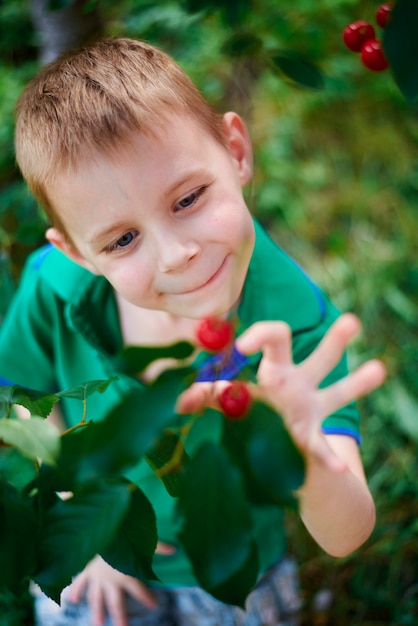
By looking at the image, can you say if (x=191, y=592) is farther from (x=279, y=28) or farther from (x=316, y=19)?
(x=316, y=19)

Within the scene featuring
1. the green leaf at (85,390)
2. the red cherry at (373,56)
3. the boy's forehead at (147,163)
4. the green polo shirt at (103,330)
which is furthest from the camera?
the green polo shirt at (103,330)

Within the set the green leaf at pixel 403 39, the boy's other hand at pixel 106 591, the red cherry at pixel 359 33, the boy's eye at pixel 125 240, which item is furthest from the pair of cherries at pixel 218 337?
the boy's other hand at pixel 106 591

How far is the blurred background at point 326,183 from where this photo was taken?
1.47 meters

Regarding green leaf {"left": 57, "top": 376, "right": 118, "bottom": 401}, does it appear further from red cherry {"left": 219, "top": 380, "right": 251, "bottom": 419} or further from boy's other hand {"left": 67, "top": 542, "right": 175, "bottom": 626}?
boy's other hand {"left": 67, "top": 542, "right": 175, "bottom": 626}

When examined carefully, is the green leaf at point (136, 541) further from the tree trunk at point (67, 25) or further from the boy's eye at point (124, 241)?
the tree trunk at point (67, 25)

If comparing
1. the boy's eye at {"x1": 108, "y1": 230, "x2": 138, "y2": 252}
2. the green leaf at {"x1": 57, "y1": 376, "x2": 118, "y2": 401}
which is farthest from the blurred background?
the green leaf at {"x1": 57, "y1": 376, "x2": 118, "y2": 401}

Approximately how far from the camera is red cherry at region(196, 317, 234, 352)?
20.9 inches

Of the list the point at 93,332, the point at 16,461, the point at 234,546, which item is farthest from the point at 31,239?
the point at 234,546

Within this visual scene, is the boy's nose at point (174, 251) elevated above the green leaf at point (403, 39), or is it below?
below

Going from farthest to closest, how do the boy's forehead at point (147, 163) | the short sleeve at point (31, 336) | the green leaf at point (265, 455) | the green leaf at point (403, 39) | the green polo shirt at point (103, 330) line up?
the short sleeve at point (31, 336)
the green polo shirt at point (103, 330)
the boy's forehead at point (147, 163)
the green leaf at point (403, 39)
the green leaf at point (265, 455)

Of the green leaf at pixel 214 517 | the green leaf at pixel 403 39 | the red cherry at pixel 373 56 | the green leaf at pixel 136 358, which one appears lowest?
the red cherry at pixel 373 56

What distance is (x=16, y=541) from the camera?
528mm

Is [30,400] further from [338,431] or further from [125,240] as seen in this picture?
[338,431]

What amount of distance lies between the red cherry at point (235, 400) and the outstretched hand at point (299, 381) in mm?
30
